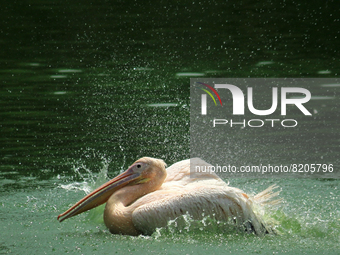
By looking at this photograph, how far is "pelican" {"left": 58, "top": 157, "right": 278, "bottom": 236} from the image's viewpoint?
15.8 feet

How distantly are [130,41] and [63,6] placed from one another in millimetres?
4111

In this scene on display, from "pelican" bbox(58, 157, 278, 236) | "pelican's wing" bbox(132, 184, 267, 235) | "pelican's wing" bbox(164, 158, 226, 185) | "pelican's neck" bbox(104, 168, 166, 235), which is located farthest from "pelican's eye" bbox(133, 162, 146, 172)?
"pelican's wing" bbox(132, 184, 267, 235)

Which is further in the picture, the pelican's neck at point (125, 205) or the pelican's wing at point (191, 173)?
the pelican's wing at point (191, 173)

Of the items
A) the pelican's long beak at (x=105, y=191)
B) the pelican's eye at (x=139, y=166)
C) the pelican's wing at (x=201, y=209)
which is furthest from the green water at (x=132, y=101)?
the pelican's eye at (x=139, y=166)

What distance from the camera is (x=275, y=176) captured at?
23.5 feet

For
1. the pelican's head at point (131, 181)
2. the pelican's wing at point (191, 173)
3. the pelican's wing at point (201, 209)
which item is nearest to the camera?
the pelican's wing at point (201, 209)

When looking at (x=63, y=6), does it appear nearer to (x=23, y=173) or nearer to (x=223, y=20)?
(x=223, y=20)

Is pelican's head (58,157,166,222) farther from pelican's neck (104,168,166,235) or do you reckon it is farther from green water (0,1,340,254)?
green water (0,1,340,254)

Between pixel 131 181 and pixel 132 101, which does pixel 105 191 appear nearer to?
pixel 131 181

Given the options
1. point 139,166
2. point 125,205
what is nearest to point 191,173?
point 139,166

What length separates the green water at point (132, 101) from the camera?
4988 mm

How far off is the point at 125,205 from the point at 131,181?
254 mm

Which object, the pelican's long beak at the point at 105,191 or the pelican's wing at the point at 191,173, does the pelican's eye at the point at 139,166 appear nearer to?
the pelican's long beak at the point at 105,191

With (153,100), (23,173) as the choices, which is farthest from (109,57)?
(23,173)
